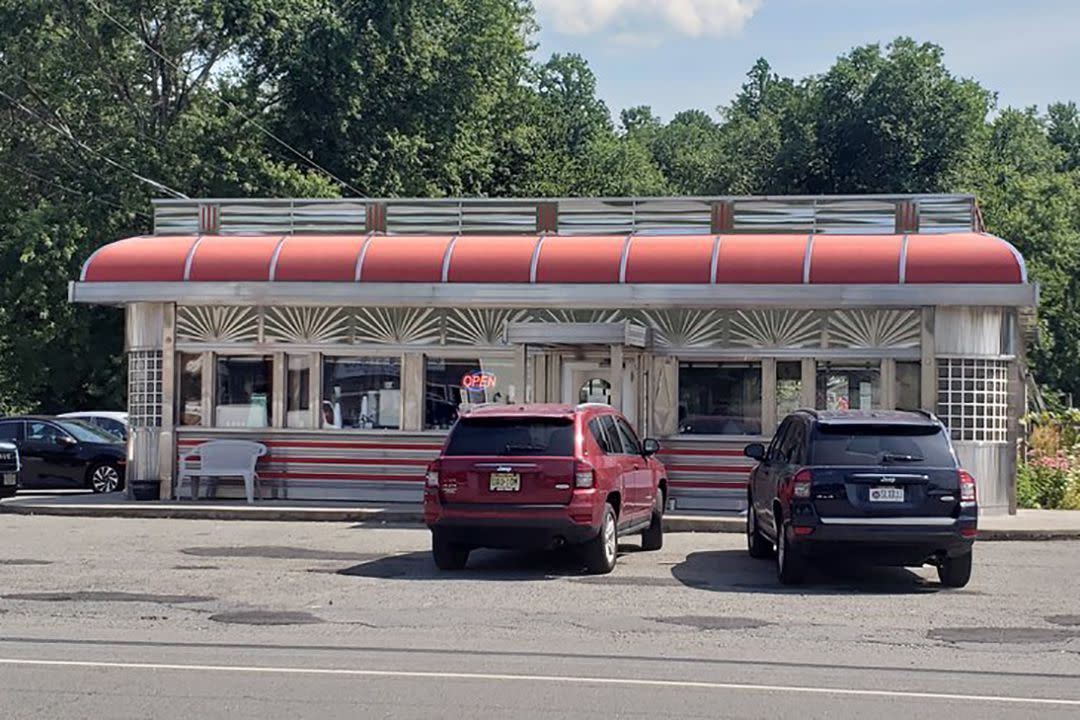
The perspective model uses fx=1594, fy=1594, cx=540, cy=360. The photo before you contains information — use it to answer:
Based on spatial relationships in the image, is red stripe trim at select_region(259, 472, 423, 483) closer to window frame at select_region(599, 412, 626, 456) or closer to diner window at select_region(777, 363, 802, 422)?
diner window at select_region(777, 363, 802, 422)

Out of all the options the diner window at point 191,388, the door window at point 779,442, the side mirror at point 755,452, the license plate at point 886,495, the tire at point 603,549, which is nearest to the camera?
→ the license plate at point 886,495

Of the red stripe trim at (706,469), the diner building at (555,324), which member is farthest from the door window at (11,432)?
the red stripe trim at (706,469)

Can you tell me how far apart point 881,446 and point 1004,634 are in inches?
132

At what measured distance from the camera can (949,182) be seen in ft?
202

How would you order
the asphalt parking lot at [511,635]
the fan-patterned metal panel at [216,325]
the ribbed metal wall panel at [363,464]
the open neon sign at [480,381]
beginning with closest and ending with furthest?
1. the asphalt parking lot at [511,635]
2. the ribbed metal wall panel at [363,464]
3. the open neon sign at [480,381]
4. the fan-patterned metal panel at [216,325]

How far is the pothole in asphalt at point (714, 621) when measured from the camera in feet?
42.4

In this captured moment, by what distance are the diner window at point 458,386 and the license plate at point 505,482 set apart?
8.52 metres

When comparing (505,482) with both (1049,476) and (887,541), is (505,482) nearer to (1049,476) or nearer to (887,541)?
(887,541)

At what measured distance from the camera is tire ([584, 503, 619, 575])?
1647 centimetres

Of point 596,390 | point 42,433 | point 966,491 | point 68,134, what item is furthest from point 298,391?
point 68,134

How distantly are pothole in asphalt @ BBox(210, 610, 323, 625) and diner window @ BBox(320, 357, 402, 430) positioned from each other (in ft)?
38.8

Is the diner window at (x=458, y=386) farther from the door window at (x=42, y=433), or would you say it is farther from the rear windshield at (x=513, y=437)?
the door window at (x=42, y=433)

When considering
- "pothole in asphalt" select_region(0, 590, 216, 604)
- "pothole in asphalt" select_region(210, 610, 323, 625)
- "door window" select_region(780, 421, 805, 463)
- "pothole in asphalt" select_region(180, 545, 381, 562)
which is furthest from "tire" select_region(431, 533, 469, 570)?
"door window" select_region(780, 421, 805, 463)

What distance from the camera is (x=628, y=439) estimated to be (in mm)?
18609
